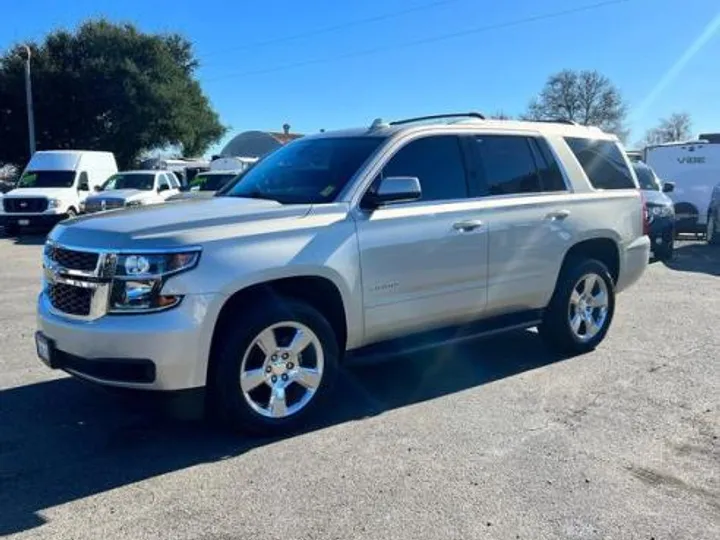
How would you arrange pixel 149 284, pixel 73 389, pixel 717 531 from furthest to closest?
pixel 73 389
pixel 149 284
pixel 717 531

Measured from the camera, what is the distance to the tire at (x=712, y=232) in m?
16.0

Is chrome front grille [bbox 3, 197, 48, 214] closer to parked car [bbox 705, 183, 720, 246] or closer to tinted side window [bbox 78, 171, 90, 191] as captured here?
tinted side window [bbox 78, 171, 90, 191]

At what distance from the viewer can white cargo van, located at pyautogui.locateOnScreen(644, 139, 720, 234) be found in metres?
16.8

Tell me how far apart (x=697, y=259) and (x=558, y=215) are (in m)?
9.09

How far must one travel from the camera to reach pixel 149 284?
162 inches

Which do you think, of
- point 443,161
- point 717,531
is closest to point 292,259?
point 443,161

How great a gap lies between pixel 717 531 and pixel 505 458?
1.18m

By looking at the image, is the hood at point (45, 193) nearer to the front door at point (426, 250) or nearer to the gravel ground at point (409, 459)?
the gravel ground at point (409, 459)

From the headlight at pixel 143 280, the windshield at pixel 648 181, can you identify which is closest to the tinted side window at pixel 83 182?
the windshield at pixel 648 181

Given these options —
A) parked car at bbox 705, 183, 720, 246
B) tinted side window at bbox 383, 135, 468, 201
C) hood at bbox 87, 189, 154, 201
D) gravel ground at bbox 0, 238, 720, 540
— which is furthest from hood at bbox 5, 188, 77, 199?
tinted side window at bbox 383, 135, 468, 201

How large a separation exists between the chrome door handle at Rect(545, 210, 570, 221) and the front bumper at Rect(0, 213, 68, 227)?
53.7 feet

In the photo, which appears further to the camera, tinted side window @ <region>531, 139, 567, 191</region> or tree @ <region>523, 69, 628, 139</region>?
tree @ <region>523, 69, 628, 139</region>

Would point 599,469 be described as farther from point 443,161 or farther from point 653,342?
point 653,342

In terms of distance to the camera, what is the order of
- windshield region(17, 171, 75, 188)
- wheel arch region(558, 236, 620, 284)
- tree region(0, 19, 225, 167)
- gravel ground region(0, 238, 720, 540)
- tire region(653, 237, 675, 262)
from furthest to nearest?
1. tree region(0, 19, 225, 167)
2. windshield region(17, 171, 75, 188)
3. tire region(653, 237, 675, 262)
4. wheel arch region(558, 236, 620, 284)
5. gravel ground region(0, 238, 720, 540)
